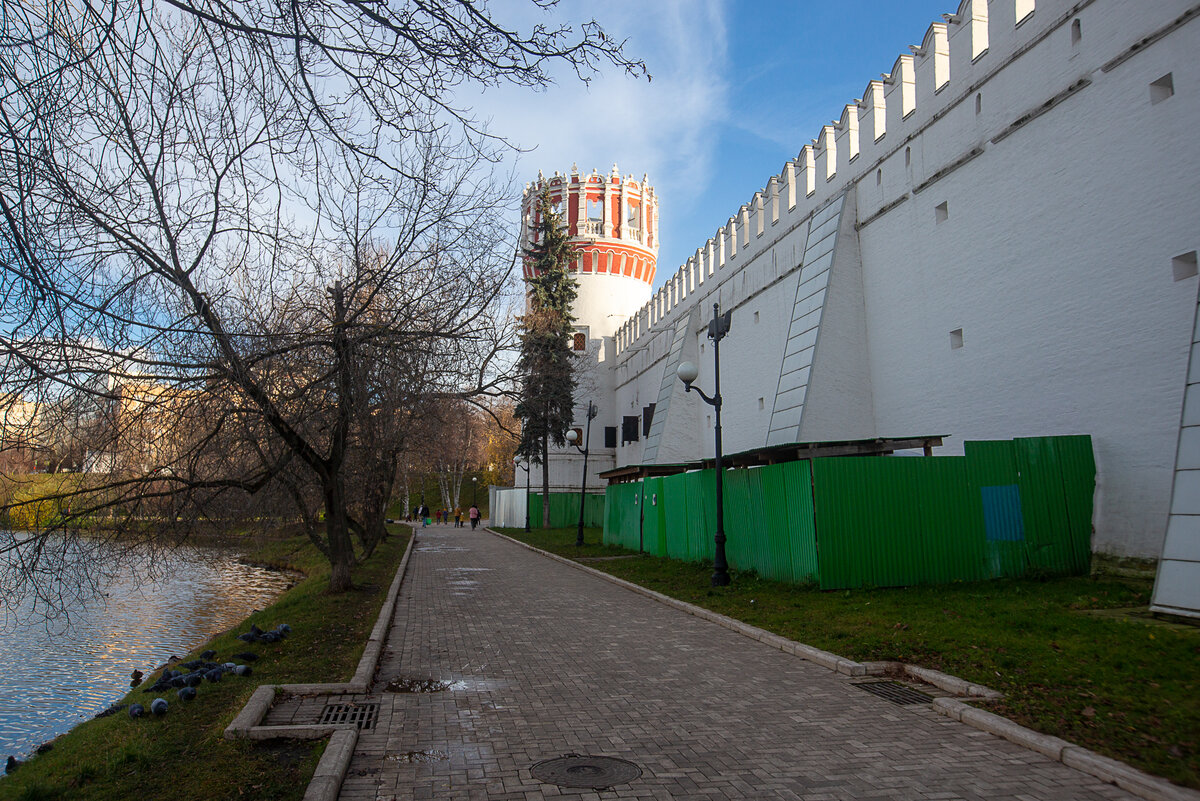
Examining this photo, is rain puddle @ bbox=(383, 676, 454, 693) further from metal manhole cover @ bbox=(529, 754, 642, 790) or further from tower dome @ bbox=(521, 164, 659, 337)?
tower dome @ bbox=(521, 164, 659, 337)

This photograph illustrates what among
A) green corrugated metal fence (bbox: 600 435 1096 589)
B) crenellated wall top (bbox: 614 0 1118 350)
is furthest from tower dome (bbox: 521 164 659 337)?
green corrugated metal fence (bbox: 600 435 1096 589)

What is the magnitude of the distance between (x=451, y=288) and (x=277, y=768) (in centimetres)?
638

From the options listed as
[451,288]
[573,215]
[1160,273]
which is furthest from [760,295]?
[573,215]

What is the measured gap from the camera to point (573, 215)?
46375 millimetres

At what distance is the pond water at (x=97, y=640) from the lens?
377 inches

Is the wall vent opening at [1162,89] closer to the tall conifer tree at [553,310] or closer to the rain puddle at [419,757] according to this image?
the rain puddle at [419,757]

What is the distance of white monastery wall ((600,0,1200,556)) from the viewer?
→ 1033 centimetres

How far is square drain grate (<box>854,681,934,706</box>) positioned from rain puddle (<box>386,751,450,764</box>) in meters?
3.62

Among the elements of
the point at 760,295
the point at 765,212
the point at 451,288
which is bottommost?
the point at 451,288

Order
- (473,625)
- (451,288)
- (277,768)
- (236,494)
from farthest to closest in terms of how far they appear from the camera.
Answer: (236,494)
(473,625)
(451,288)
(277,768)

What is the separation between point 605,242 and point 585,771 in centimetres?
4254

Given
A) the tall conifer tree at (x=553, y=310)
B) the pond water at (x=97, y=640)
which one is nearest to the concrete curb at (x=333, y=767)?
the pond water at (x=97, y=640)

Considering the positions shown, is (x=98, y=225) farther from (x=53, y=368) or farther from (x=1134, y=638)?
(x=1134, y=638)

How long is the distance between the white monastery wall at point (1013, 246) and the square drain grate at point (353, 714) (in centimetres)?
992
